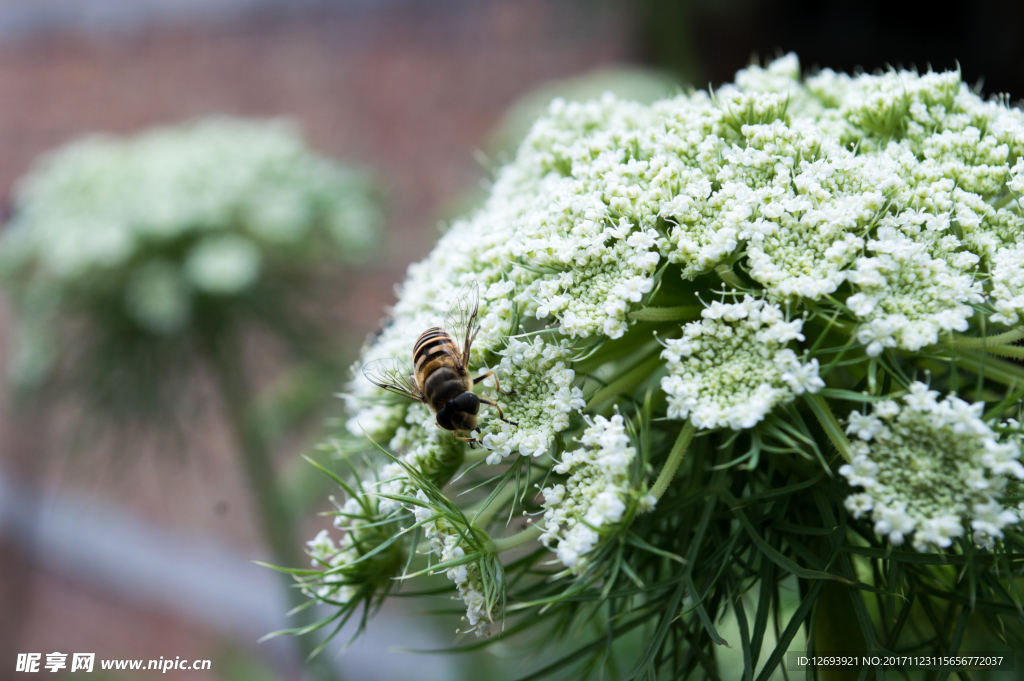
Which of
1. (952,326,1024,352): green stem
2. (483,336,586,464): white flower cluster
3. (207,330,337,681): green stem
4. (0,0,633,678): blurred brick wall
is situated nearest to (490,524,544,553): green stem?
(483,336,586,464): white flower cluster

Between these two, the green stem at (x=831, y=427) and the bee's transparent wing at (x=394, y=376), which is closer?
the green stem at (x=831, y=427)

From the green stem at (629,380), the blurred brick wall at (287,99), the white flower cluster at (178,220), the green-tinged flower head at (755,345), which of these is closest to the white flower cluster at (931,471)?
the green-tinged flower head at (755,345)

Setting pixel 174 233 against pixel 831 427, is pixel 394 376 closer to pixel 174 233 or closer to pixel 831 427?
pixel 831 427

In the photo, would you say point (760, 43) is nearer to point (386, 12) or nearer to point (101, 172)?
point (386, 12)

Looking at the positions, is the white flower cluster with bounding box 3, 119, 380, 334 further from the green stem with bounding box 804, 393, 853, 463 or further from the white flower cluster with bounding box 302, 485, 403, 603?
the green stem with bounding box 804, 393, 853, 463

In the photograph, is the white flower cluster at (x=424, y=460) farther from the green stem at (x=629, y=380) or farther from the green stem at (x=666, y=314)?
the green stem at (x=666, y=314)

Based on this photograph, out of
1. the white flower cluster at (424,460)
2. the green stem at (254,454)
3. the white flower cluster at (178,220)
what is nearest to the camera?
the white flower cluster at (424,460)
